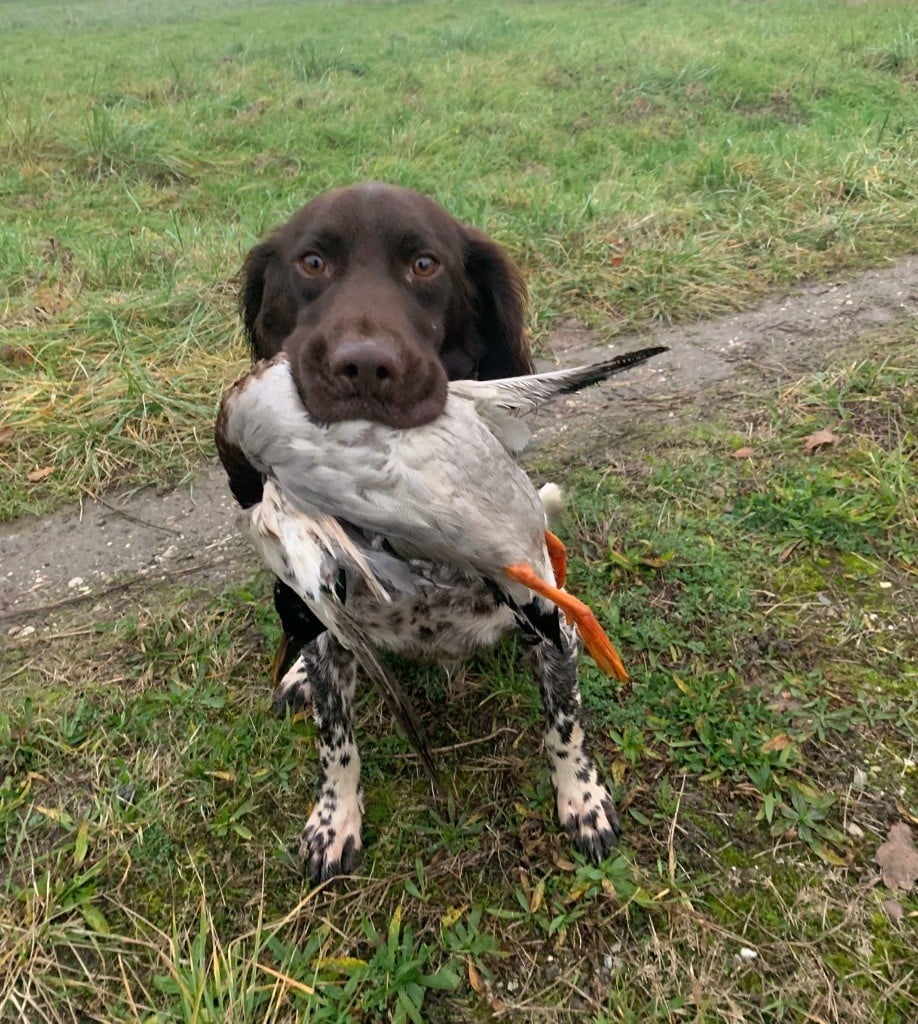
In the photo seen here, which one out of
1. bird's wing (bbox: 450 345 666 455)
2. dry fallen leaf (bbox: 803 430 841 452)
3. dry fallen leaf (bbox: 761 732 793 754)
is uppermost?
bird's wing (bbox: 450 345 666 455)

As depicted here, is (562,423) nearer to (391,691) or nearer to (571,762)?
(571,762)

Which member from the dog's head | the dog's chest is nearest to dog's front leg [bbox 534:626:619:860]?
the dog's chest

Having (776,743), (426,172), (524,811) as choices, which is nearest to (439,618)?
(524,811)

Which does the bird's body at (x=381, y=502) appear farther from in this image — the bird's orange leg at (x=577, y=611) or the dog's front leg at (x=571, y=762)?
the dog's front leg at (x=571, y=762)

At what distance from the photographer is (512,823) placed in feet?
6.57

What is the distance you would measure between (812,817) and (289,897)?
1211mm

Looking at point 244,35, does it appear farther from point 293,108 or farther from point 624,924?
point 624,924

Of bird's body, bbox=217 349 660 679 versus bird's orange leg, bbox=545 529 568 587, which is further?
bird's orange leg, bbox=545 529 568 587

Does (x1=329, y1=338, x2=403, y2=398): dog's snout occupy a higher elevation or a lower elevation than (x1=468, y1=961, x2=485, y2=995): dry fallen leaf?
higher

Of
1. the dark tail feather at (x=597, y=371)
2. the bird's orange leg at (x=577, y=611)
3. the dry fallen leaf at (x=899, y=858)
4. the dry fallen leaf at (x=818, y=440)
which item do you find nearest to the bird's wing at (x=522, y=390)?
the dark tail feather at (x=597, y=371)

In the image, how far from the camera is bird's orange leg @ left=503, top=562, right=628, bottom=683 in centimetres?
127

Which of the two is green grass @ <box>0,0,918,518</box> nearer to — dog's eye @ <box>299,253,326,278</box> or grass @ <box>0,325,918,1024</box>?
grass @ <box>0,325,918,1024</box>

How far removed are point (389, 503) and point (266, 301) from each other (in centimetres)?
141

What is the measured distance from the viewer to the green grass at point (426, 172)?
12.5 ft
